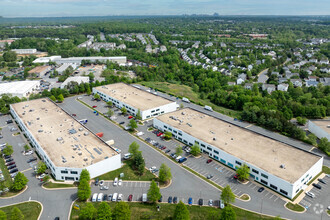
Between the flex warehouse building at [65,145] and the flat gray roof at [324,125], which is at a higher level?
the flat gray roof at [324,125]

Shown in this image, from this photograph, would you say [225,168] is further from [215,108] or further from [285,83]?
[285,83]

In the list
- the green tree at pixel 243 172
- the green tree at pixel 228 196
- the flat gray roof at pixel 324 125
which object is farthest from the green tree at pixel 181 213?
the flat gray roof at pixel 324 125

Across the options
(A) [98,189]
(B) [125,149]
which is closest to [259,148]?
(B) [125,149]

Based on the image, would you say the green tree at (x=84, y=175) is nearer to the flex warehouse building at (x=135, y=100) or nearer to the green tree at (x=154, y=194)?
the green tree at (x=154, y=194)

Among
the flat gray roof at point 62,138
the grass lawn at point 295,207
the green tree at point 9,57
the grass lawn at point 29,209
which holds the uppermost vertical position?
the green tree at point 9,57

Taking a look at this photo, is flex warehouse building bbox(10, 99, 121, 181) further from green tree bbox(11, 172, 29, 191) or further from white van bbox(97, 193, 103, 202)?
white van bbox(97, 193, 103, 202)

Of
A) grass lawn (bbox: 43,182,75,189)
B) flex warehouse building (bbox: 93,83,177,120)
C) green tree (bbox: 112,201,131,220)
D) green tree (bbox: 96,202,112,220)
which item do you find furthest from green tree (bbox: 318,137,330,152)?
grass lawn (bbox: 43,182,75,189)

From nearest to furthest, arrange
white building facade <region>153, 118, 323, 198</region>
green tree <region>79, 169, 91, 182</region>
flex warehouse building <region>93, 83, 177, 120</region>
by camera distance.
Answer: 1. white building facade <region>153, 118, 323, 198</region>
2. green tree <region>79, 169, 91, 182</region>
3. flex warehouse building <region>93, 83, 177, 120</region>
